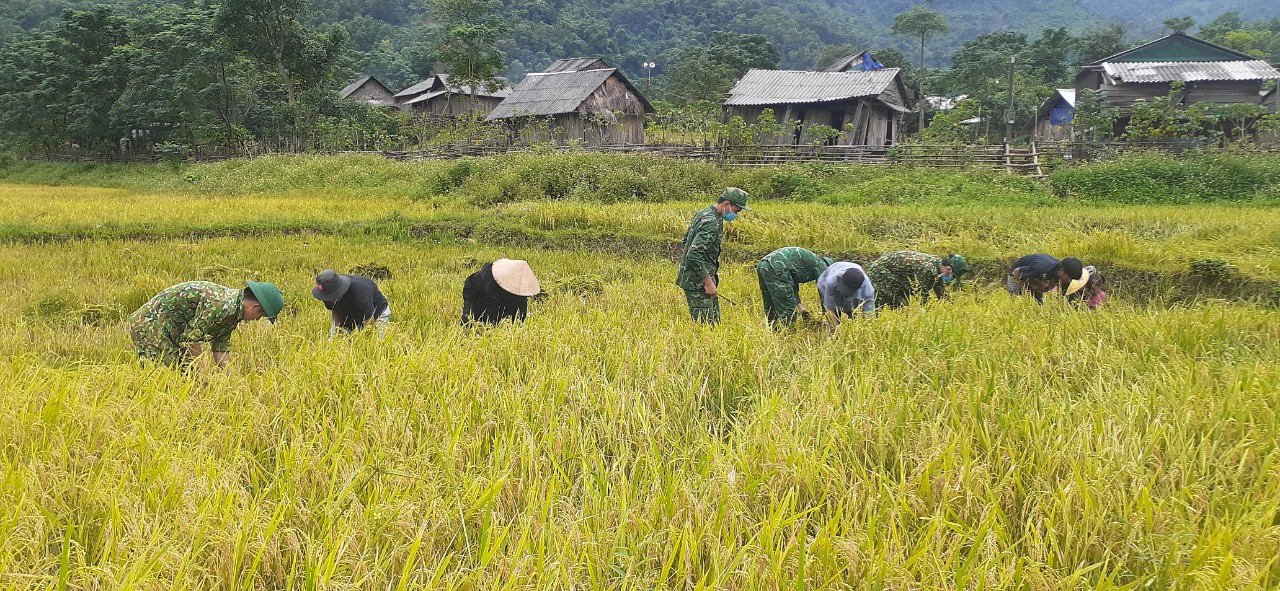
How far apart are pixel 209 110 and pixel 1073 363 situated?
31589 mm

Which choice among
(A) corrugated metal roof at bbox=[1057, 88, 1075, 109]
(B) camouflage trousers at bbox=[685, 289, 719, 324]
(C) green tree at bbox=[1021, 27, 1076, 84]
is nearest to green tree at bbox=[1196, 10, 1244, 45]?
(C) green tree at bbox=[1021, 27, 1076, 84]

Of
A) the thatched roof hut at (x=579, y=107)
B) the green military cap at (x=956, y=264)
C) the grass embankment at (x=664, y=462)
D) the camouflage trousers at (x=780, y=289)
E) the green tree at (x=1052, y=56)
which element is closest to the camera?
the grass embankment at (x=664, y=462)

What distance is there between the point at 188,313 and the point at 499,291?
6.02ft

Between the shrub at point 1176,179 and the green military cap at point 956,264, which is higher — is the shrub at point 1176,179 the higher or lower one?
the higher one

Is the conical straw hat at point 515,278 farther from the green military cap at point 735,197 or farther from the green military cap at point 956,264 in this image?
the green military cap at point 956,264

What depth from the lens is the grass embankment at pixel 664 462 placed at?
1.96 meters

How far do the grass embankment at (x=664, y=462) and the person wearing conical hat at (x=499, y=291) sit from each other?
54 cm

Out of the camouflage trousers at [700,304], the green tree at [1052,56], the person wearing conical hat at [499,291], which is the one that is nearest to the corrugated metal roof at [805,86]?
the green tree at [1052,56]

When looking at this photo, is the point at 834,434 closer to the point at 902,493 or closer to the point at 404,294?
the point at 902,493

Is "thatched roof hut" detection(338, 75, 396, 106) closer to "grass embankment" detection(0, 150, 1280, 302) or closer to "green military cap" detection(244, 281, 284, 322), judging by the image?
"grass embankment" detection(0, 150, 1280, 302)

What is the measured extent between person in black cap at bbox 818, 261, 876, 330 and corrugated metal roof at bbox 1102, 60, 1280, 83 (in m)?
20.4

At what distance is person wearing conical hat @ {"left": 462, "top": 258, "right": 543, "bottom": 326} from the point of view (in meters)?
4.81

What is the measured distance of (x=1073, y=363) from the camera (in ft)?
12.0

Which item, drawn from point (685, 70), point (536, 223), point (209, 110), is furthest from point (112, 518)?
point (685, 70)
